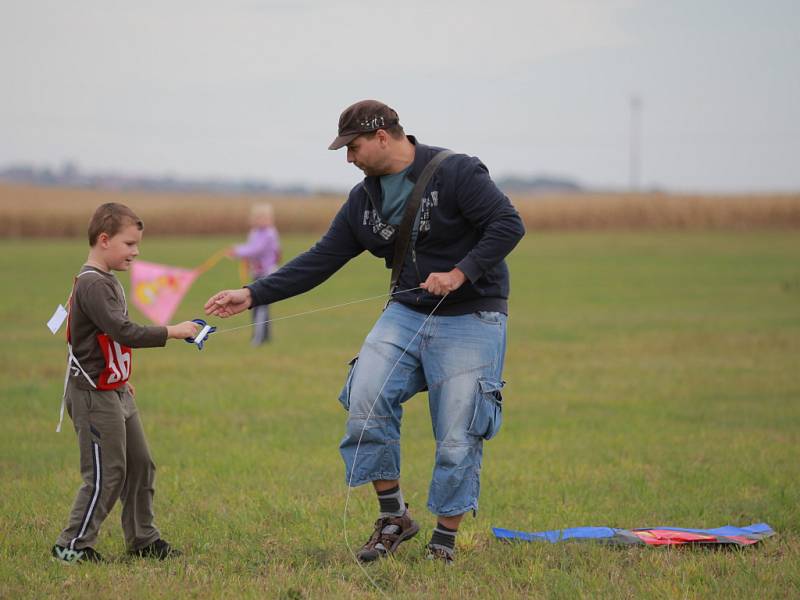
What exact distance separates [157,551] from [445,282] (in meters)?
2.13

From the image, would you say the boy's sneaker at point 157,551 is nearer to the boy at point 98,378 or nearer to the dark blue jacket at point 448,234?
the boy at point 98,378

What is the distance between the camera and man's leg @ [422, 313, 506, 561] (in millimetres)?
5973

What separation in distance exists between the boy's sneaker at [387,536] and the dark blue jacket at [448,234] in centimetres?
116

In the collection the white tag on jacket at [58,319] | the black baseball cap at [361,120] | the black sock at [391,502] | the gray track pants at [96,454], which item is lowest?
the black sock at [391,502]

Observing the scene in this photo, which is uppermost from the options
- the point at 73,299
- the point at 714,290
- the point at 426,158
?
the point at 426,158

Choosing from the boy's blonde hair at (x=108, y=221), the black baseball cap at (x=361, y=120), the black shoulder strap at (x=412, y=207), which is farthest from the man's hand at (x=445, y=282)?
the boy's blonde hair at (x=108, y=221)

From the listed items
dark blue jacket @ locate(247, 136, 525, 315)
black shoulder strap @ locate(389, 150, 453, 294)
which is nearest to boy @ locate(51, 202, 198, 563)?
dark blue jacket @ locate(247, 136, 525, 315)

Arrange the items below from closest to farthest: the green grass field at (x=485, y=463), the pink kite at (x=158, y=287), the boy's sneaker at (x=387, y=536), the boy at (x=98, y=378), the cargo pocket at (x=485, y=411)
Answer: the green grass field at (x=485, y=463) → the boy at (x=98, y=378) → the cargo pocket at (x=485, y=411) → the boy's sneaker at (x=387, y=536) → the pink kite at (x=158, y=287)

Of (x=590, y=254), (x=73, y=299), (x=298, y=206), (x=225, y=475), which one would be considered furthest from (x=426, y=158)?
(x=298, y=206)

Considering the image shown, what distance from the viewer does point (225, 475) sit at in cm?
830

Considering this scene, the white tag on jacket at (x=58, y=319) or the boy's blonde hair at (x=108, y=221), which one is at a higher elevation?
the boy's blonde hair at (x=108, y=221)

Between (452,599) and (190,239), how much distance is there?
51761 millimetres

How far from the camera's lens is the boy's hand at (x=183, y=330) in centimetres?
578

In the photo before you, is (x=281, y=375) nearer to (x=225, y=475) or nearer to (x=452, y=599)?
(x=225, y=475)
